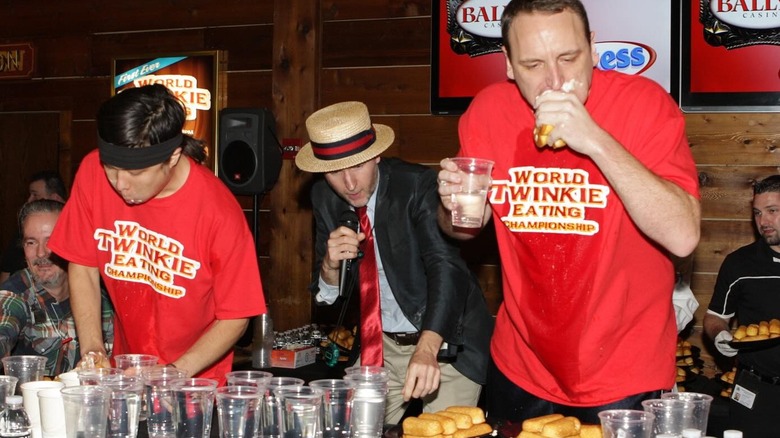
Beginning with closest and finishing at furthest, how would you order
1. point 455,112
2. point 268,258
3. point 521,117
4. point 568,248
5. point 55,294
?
point 568,248
point 521,117
point 55,294
point 455,112
point 268,258

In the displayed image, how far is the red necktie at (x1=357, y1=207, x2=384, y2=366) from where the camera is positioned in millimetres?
3580

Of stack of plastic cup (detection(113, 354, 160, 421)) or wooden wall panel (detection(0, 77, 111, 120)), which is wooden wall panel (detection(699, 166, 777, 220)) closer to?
stack of plastic cup (detection(113, 354, 160, 421))

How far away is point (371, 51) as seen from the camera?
21.8ft

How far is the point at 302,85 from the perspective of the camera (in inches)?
263

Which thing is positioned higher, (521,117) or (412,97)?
(412,97)

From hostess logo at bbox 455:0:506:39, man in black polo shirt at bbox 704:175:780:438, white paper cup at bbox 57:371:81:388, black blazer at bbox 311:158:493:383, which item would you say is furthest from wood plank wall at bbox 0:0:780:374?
white paper cup at bbox 57:371:81:388

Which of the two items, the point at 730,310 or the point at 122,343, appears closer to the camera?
the point at 122,343

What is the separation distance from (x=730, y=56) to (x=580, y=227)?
12.6 feet

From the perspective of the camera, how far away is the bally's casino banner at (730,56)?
5.76 metres

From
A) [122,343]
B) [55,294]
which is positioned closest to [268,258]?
[55,294]

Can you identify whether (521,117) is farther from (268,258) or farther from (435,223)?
(268,258)

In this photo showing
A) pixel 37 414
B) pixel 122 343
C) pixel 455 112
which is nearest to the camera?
pixel 37 414

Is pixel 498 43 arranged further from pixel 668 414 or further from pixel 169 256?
pixel 668 414

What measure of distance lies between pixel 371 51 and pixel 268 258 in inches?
65.8
